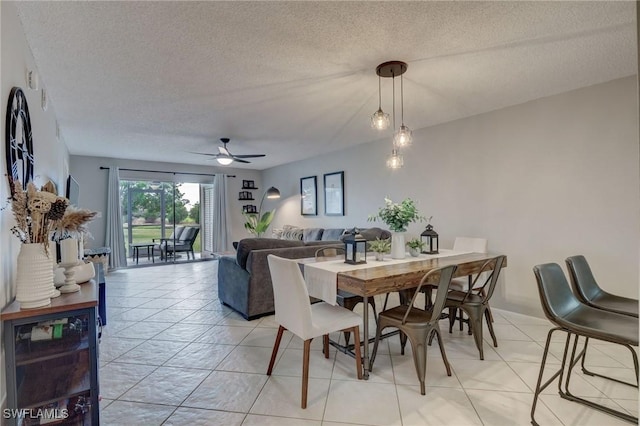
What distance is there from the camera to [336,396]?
6.91 ft

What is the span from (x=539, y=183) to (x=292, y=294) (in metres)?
3.14

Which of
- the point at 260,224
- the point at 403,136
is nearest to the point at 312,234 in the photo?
the point at 260,224

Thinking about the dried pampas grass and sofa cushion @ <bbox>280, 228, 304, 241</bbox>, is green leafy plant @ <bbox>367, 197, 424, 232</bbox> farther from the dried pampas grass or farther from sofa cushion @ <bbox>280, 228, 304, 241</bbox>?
sofa cushion @ <bbox>280, 228, 304, 241</bbox>

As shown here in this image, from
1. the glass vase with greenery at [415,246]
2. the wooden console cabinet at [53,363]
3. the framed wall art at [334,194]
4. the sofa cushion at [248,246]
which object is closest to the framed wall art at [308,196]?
the framed wall art at [334,194]

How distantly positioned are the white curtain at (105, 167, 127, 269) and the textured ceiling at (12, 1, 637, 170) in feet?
10.1

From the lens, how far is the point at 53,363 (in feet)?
5.51

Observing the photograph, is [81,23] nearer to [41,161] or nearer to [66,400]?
[41,161]

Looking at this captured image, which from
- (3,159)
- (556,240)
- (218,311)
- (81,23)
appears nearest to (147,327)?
(218,311)

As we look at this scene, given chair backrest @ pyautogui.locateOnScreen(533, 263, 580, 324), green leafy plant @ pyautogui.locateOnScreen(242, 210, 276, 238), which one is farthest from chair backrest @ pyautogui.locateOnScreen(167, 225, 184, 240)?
chair backrest @ pyautogui.locateOnScreen(533, 263, 580, 324)

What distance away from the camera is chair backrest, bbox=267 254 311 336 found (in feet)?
6.74

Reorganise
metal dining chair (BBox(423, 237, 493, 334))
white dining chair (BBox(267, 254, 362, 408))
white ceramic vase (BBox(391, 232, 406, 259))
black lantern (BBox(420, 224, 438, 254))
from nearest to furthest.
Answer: white dining chair (BBox(267, 254, 362, 408)) → white ceramic vase (BBox(391, 232, 406, 259)) → metal dining chair (BBox(423, 237, 493, 334)) → black lantern (BBox(420, 224, 438, 254))

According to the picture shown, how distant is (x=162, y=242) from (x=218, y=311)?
474 centimetres

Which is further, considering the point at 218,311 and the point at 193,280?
the point at 193,280

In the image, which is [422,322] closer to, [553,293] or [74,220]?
[553,293]
